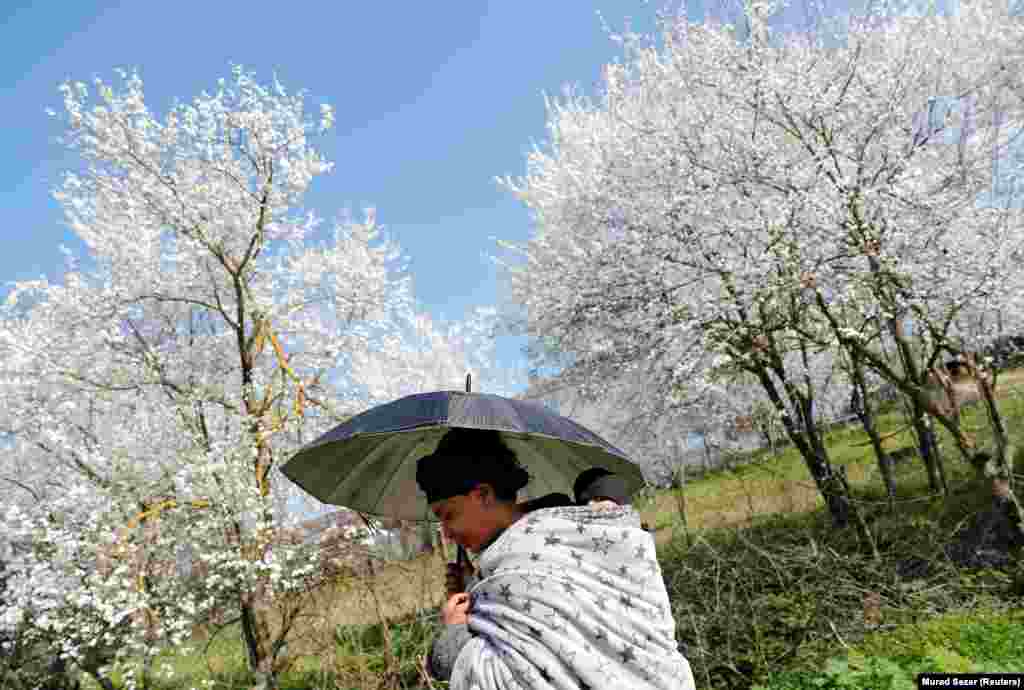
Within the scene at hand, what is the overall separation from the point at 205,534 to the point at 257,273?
5.20 m

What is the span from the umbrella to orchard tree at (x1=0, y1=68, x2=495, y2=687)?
5171 mm

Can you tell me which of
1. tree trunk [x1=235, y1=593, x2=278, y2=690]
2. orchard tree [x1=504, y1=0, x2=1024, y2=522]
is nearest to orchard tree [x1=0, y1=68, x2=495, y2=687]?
tree trunk [x1=235, y1=593, x2=278, y2=690]

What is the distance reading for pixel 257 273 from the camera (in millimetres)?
11805

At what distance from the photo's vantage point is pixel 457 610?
6.23 ft

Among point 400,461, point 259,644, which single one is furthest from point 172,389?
point 400,461

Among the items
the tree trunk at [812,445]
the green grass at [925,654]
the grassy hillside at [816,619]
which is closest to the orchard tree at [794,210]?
the tree trunk at [812,445]

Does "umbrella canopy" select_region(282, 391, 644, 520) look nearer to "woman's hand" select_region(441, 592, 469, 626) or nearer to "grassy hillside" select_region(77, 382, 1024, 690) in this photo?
"woman's hand" select_region(441, 592, 469, 626)

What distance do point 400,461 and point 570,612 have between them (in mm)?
1226

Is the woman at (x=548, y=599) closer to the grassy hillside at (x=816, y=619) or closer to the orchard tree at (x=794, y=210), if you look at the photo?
the grassy hillside at (x=816, y=619)

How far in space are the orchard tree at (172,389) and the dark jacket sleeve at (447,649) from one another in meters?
6.05

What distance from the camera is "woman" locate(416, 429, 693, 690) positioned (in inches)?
67.6

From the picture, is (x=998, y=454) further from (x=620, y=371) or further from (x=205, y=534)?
(x=205, y=534)

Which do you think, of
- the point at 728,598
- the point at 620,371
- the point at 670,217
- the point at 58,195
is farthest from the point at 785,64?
the point at 58,195

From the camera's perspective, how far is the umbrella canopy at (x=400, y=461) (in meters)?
2.34
